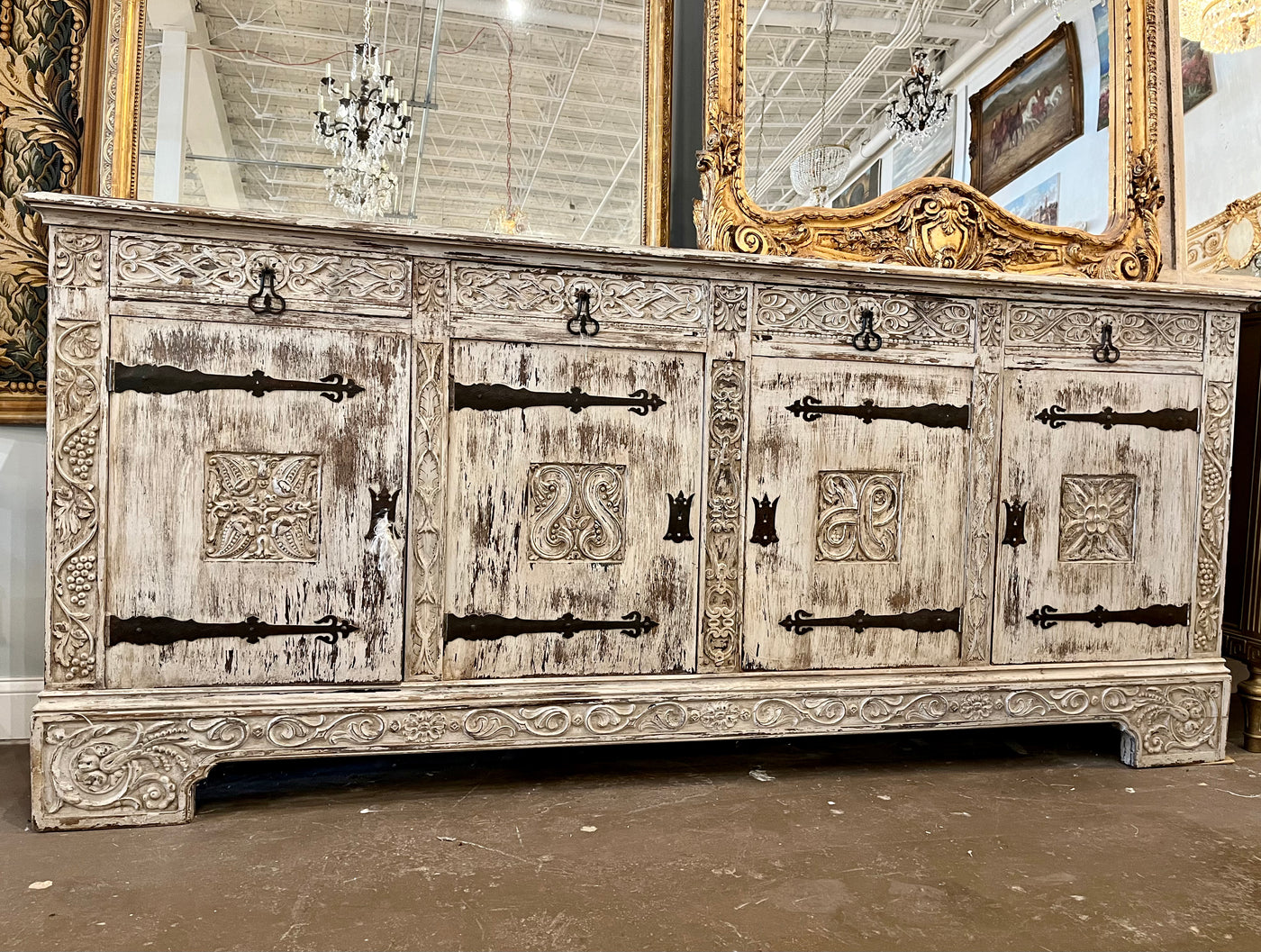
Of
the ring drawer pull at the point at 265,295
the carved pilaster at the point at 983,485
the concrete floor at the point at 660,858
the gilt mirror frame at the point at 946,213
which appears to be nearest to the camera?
the concrete floor at the point at 660,858

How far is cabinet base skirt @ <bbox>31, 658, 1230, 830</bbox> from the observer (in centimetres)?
180

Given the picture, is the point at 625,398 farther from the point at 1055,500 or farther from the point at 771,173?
the point at 1055,500

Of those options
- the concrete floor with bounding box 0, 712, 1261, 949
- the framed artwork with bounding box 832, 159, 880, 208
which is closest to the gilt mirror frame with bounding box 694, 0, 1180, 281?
the framed artwork with bounding box 832, 159, 880, 208

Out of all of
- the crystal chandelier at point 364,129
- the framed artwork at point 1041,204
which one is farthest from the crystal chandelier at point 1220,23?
the crystal chandelier at point 364,129

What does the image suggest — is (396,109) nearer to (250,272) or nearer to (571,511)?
(250,272)

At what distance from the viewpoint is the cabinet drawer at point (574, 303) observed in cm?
202

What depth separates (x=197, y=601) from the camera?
187cm

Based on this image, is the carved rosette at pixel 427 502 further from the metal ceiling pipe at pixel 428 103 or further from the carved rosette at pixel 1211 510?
the carved rosette at pixel 1211 510

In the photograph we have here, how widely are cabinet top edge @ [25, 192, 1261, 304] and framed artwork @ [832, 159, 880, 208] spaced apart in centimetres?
51

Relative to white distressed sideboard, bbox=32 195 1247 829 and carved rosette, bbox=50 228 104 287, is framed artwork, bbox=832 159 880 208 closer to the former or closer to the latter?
white distressed sideboard, bbox=32 195 1247 829

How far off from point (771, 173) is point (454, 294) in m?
1.19

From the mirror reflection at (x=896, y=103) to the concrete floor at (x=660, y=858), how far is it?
181 cm

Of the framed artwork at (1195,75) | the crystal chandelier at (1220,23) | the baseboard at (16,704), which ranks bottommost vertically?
the baseboard at (16,704)

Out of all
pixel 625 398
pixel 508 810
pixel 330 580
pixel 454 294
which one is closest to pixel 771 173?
pixel 625 398
